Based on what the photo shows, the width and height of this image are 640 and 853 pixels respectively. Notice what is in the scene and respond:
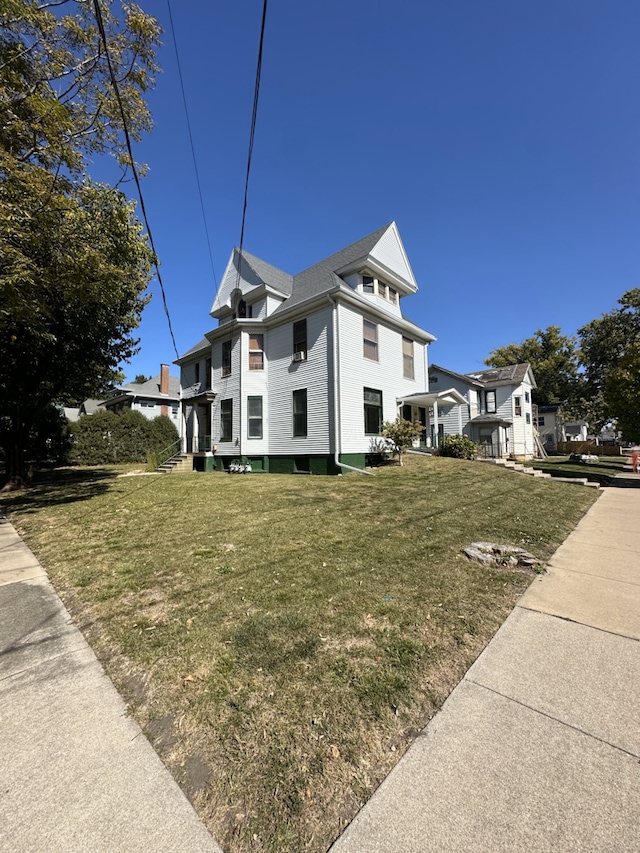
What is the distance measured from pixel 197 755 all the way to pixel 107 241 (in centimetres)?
1056

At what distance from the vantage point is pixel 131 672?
8.93 ft

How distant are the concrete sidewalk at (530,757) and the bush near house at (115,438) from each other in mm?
26240

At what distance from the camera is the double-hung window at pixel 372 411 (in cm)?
1532

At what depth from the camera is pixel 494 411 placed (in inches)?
1128

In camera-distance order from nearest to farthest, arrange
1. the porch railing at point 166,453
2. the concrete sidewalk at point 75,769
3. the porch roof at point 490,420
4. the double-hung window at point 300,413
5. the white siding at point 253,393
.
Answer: the concrete sidewalk at point 75,769
the double-hung window at point 300,413
the white siding at point 253,393
the porch railing at point 166,453
the porch roof at point 490,420

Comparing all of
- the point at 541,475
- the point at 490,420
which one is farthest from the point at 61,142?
the point at 490,420

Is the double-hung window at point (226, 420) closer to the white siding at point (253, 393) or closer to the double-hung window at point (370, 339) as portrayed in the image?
the white siding at point (253, 393)

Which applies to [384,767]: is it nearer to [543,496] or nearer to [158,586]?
[158,586]

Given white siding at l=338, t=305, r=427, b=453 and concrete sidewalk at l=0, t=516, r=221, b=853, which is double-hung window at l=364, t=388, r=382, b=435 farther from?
concrete sidewalk at l=0, t=516, r=221, b=853

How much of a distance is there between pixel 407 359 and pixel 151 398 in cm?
2702

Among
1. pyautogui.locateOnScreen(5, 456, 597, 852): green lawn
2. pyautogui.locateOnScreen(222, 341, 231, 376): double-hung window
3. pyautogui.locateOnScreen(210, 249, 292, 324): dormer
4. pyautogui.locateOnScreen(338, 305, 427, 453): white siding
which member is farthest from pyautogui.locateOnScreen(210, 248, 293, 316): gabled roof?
pyautogui.locateOnScreen(5, 456, 597, 852): green lawn

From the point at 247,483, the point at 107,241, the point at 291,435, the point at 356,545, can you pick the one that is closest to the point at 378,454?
the point at 291,435

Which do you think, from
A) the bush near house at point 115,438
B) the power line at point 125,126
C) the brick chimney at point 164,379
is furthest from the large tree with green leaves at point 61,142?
the brick chimney at point 164,379

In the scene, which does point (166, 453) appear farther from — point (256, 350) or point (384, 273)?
point (384, 273)
